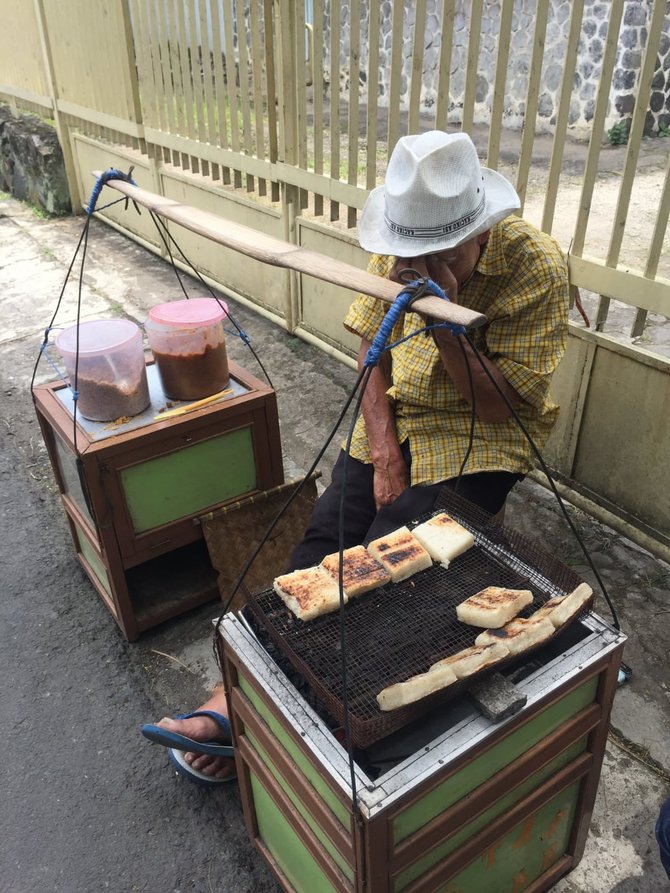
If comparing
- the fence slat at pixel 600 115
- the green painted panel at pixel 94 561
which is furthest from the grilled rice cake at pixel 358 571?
the fence slat at pixel 600 115

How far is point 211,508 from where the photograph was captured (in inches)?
99.2

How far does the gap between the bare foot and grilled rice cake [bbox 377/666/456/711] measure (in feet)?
3.00

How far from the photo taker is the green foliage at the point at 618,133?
8.09 metres

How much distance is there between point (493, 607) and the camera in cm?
143

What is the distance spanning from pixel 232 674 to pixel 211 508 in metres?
1.02

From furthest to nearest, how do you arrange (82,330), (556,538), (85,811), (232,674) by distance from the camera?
(556,538)
(82,330)
(85,811)
(232,674)

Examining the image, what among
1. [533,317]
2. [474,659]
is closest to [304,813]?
[474,659]

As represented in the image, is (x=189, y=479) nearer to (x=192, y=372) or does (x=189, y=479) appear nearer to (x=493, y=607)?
(x=192, y=372)

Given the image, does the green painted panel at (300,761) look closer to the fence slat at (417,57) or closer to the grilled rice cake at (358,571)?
the grilled rice cake at (358,571)

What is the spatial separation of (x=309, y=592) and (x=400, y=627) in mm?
208

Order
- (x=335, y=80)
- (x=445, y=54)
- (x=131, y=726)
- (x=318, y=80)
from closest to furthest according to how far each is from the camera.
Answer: (x=131, y=726)
(x=445, y=54)
(x=335, y=80)
(x=318, y=80)

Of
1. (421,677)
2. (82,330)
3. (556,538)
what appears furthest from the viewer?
(556,538)

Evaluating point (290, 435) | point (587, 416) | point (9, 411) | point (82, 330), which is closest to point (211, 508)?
point (82, 330)

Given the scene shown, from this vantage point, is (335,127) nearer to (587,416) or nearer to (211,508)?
(587,416)
